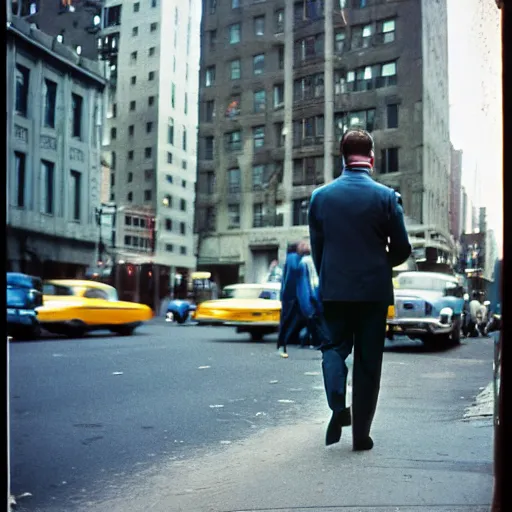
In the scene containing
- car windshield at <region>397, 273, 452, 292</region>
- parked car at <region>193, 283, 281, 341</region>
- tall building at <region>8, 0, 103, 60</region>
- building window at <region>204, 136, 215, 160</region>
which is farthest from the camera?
tall building at <region>8, 0, 103, 60</region>

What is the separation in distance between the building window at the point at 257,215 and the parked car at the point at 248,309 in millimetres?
217

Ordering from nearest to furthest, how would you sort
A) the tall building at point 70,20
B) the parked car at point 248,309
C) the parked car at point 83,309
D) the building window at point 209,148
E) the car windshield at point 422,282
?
1. the car windshield at point 422,282
2. the parked car at point 248,309
3. the parked car at point 83,309
4. the building window at point 209,148
5. the tall building at point 70,20

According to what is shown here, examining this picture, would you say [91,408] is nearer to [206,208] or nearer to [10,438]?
[10,438]

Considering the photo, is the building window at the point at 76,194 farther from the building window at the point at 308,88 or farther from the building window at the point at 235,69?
the building window at the point at 308,88

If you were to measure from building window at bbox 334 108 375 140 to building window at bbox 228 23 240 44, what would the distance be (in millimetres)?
490

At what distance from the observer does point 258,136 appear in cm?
282

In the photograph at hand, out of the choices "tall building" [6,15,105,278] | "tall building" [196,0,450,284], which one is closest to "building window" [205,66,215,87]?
"tall building" [196,0,450,284]

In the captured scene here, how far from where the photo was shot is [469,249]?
8.57ft

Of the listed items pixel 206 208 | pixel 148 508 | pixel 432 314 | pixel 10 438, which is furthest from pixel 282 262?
pixel 10 438

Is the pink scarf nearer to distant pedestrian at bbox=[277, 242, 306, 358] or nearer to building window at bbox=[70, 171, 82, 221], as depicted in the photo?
distant pedestrian at bbox=[277, 242, 306, 358]

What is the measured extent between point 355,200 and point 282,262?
36 centimetres

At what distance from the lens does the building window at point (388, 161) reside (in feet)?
8.59

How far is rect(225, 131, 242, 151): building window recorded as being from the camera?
2.78 metres

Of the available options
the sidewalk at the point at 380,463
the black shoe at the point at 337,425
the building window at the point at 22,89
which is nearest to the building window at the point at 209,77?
the building window at the point at 22,89
